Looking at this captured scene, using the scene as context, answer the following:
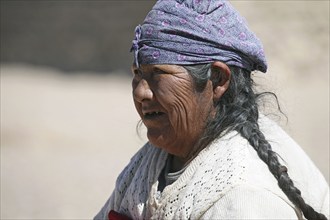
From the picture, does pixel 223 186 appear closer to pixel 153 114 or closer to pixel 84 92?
pixel 153 114

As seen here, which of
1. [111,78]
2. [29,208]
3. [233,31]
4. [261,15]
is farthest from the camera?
[111,78]

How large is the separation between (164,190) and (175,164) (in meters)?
0.20

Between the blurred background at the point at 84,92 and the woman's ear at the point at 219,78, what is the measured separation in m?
2.43

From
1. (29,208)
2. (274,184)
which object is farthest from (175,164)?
(29,208)

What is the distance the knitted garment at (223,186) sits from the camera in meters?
2.67

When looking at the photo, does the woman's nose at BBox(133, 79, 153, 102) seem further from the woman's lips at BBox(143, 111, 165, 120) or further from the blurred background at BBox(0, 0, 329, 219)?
the blurred background at BBox(0, 0, 329, 219)

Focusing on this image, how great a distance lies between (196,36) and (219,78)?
166 millimetres

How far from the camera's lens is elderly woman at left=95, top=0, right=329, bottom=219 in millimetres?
2807

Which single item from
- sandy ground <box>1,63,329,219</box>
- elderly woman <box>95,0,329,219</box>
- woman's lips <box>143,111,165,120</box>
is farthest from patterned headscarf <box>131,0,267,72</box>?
sandy ground <box>1,63,329,219</box>

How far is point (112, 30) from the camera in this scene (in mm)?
10672

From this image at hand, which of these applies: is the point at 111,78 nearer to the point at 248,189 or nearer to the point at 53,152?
the point at 53,152

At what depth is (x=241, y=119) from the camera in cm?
296

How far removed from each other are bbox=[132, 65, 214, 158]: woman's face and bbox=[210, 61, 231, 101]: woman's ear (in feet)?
0.07

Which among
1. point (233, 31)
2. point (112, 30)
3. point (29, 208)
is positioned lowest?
point (29, 208)
